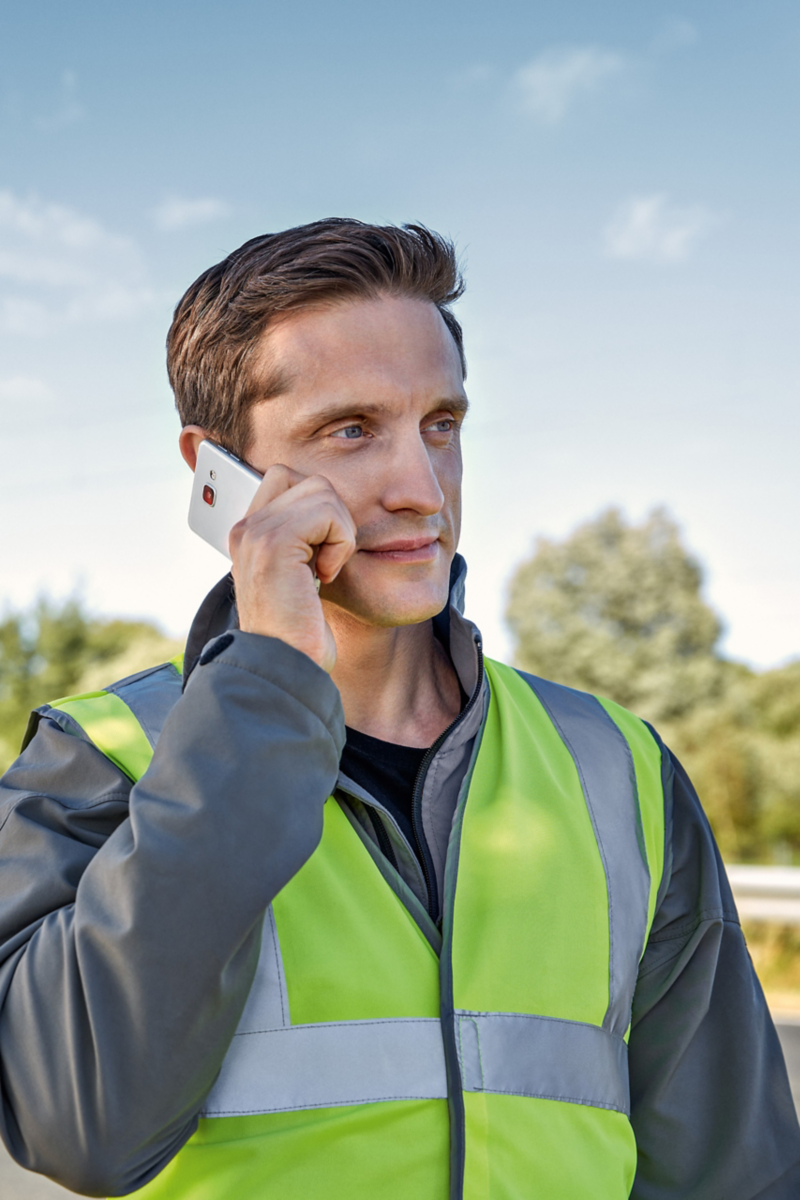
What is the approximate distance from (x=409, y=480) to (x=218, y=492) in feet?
1.31

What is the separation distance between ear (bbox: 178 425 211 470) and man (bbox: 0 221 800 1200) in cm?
1

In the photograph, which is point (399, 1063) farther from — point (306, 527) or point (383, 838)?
point (306, 527)

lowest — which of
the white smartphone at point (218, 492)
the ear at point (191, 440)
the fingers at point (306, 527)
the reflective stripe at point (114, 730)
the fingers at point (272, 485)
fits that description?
the reflective stripe at point (114, 730)

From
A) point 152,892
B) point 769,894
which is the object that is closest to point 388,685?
point 152,892

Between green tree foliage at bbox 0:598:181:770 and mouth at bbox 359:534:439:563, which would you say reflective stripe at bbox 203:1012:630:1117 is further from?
green tree foliage at bbox 0:598:181:770

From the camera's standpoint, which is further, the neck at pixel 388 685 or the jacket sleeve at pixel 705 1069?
the neck at pixel 388 685

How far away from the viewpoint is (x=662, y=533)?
30547 mm

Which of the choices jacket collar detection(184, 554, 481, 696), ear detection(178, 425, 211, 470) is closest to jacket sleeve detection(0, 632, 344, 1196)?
jacket collar detection(184, 554, 481, 696)

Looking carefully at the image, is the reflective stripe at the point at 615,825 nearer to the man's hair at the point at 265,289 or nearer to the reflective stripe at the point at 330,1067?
the reflective stripe at the point at 330,1067

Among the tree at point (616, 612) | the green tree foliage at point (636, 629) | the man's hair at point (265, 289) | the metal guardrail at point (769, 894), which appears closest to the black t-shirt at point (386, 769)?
the man's hair at point (265, 289)

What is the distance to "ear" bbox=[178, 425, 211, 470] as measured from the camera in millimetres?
1986

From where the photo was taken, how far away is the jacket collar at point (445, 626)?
1.79m

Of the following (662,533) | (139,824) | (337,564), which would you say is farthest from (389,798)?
(662,533)

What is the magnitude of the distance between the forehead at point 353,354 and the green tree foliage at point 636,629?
73.8 feet
